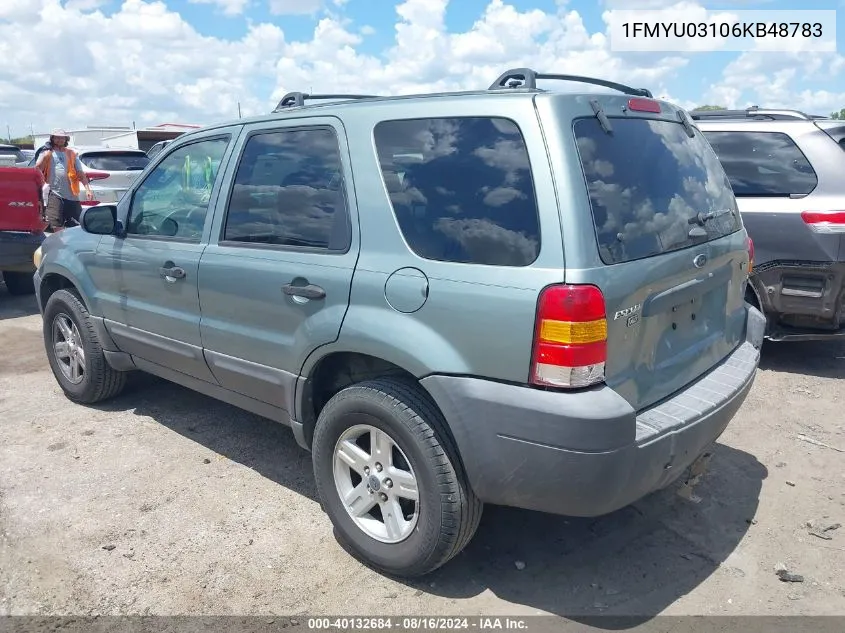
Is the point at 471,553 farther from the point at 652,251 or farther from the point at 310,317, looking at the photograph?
the point at 652,251

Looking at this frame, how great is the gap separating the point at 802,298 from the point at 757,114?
1788mm

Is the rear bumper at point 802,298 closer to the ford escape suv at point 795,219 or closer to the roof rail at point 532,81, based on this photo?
the ford escape suv at point 795,219

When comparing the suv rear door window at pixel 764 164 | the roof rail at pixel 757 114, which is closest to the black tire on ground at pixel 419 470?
the suv rear door window at pixel 764 164

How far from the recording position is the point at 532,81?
9.23ft

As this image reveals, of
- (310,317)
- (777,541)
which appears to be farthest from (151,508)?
(777,541)

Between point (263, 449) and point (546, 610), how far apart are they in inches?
82.6

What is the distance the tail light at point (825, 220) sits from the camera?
5.09 metres

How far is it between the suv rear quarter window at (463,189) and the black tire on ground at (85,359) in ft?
9.04

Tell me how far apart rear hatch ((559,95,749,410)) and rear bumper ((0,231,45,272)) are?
7177mm

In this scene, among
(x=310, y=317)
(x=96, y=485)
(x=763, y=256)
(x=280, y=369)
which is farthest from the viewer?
(x=763, y=256)

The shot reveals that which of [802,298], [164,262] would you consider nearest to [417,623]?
[164,262]

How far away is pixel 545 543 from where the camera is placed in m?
3.27

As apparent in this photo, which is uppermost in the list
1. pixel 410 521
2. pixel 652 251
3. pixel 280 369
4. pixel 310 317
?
pixel 652 251

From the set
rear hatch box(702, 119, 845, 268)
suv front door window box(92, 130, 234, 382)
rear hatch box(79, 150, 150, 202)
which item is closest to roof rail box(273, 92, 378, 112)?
suv front door window box(92, 130, 234, 382)
